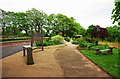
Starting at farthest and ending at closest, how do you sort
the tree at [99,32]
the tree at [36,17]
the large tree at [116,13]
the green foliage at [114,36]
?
the tree at [36,17]
the tree at [99,32]
the green foliage at [114,36]
the large tree at [116,13]

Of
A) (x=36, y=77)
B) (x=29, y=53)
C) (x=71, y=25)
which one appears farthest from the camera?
(x=71, y=25)

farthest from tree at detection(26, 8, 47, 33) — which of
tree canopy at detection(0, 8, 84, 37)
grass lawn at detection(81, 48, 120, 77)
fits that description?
grass lawn at detection(81, 48, 120, 77)

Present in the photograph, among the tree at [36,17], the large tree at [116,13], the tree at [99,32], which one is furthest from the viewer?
the tree at [36,17]

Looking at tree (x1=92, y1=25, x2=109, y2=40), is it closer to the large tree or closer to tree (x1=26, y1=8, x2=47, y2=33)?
the large tree

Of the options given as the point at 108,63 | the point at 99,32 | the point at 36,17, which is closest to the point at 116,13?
the point at 108,63

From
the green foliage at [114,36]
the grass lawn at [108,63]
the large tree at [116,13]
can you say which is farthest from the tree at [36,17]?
the large tree at [116,13]

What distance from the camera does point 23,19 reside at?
167ft

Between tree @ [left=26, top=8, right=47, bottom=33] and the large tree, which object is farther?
tree @ [left=26, top=8, right=47, bottom=33]

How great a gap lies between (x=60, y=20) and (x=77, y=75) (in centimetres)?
4450

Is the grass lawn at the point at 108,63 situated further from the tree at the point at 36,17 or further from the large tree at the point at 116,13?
the tree at the point at 36,17

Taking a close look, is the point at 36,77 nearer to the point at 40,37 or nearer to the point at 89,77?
the point at 89,77

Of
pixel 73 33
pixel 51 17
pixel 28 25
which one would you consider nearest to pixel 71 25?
pixel 73 33

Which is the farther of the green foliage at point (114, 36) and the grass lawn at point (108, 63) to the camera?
the green foliage at point (114, 36)

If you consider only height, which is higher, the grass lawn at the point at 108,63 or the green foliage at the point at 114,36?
the green foliage at the point at 114,36
